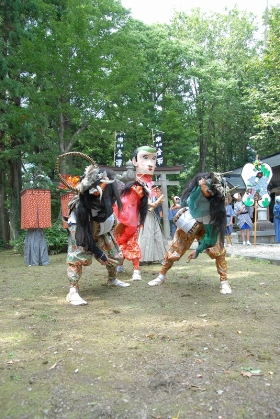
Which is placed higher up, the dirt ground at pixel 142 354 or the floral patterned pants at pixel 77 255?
the floral patterned pants at pixel 77 255

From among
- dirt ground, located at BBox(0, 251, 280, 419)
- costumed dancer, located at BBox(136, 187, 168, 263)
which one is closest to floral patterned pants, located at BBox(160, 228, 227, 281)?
dirt ground, located at BBox(0, 251, 280, 419)

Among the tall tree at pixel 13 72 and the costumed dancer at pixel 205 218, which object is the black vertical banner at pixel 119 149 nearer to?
the tall tree at pixel 13 72

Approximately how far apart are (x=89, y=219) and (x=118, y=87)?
8.06 metres

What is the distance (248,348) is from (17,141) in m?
15.0

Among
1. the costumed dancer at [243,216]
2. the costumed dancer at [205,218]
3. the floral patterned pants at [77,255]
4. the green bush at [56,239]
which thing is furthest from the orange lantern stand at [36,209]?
the costumed dancer at [243,216]

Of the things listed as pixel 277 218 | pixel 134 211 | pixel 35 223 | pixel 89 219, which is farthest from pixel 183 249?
pixel 277 218

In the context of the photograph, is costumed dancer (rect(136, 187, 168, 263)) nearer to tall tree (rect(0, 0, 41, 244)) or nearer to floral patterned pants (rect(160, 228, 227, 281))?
floral patterned pants (rect(160, 228, 227, 281))

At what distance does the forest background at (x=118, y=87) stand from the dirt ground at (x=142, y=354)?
622cm

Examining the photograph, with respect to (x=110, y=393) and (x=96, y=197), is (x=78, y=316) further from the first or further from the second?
(x=110, y=393)

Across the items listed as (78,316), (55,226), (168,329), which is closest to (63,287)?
(78,316)

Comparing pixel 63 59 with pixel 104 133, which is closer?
pixel 63 59

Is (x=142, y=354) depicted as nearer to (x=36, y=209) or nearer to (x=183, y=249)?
(x=183, y=249)

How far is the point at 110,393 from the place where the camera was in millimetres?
2348

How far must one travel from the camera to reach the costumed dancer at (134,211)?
5.85m
